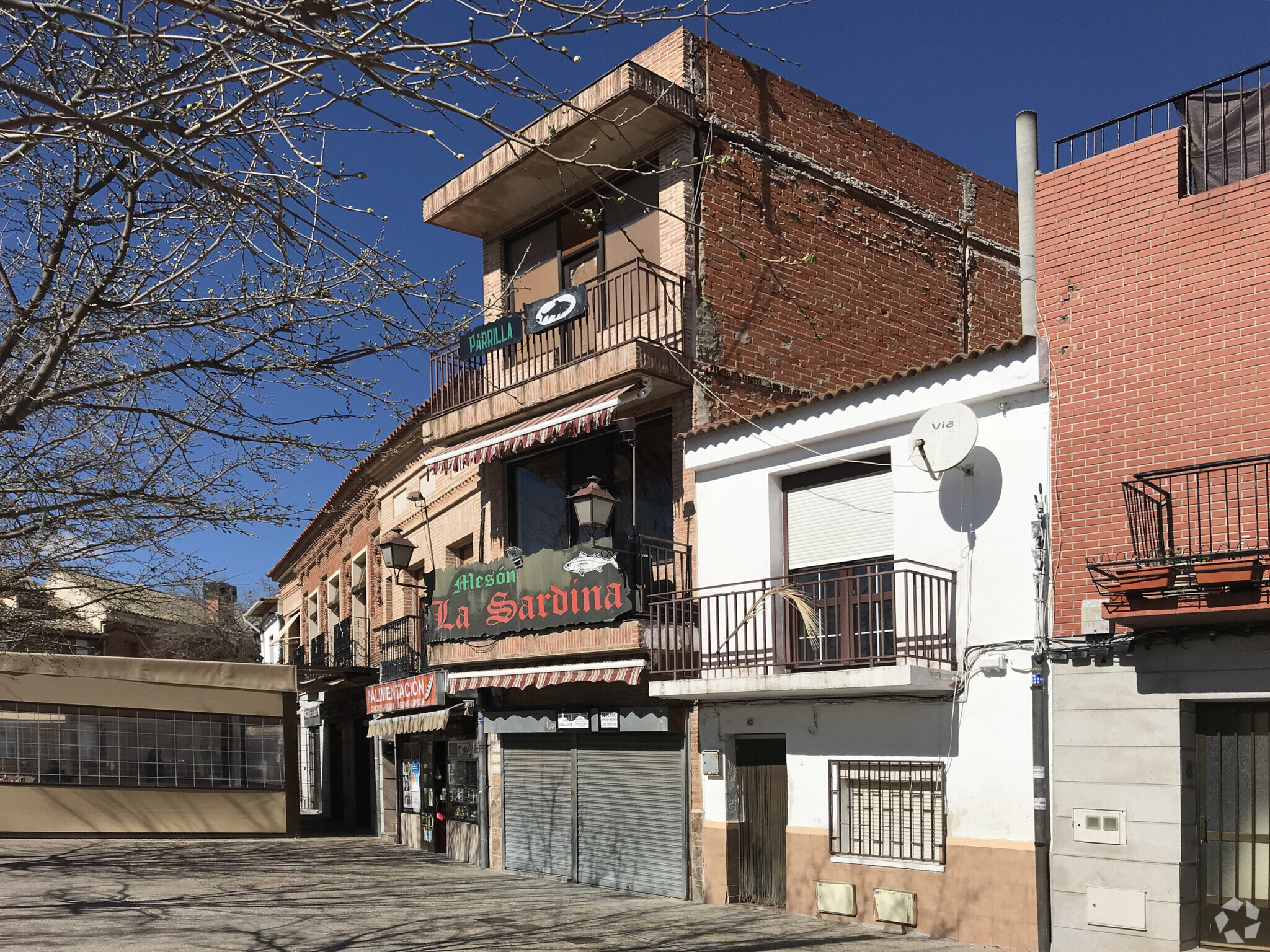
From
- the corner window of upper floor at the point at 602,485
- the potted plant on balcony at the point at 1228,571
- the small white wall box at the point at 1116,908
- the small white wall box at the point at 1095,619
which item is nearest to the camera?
the potted plant on balcony at the point at 1228,571

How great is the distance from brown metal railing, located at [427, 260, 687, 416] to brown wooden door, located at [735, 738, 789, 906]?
4.91 m

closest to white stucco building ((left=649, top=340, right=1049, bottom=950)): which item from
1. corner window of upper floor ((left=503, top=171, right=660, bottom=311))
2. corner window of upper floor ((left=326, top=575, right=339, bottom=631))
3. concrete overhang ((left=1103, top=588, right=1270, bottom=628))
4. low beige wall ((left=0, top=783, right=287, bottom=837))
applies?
concrete overhang ((left=1103, top=588, right=1270, bottom=628))

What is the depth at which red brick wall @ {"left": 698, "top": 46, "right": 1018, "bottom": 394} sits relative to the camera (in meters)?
15.1

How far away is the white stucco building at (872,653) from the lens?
10.7 meters

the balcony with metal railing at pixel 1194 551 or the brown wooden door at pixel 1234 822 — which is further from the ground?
the balcony with metal railing at pixel 1194 551

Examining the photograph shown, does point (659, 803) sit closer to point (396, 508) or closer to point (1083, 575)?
point (1083, 575)

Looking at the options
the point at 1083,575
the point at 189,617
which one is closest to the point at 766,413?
the point at 1083,575

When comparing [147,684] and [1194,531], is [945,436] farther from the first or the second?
[147,684]

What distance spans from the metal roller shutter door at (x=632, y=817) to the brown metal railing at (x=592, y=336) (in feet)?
16.1

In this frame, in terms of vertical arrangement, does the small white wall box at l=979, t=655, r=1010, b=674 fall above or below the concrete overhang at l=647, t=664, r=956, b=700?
above

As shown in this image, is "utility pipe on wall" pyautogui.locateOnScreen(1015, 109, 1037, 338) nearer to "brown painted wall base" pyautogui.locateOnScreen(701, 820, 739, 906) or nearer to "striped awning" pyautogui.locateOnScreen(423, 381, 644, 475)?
"striped awning" pyautogui.locateOnScreen(423, 381, 644, 475)

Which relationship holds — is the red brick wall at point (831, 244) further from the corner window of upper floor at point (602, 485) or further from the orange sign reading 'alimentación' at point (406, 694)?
the orange sign reading 'alimentación' at point (406, 694)

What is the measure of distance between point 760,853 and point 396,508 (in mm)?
12617

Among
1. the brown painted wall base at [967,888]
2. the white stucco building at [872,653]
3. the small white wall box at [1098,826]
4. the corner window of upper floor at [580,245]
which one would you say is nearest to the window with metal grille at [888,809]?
the white stucco building at [872,653]
